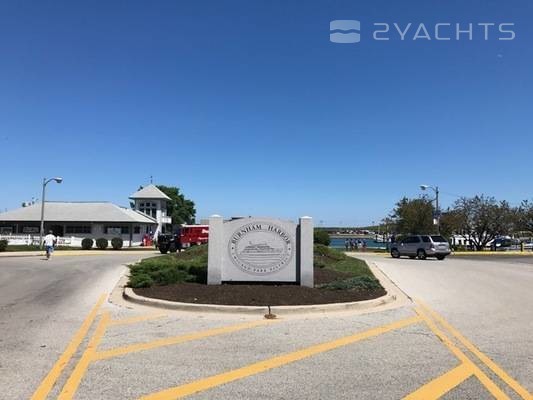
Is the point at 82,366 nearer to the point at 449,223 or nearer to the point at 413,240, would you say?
the point at 413,240

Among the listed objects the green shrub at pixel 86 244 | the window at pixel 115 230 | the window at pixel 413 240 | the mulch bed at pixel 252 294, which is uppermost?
the window at pixel 115 230

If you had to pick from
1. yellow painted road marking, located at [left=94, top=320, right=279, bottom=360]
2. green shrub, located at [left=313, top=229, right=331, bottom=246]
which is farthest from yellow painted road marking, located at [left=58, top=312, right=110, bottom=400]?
green shrub, located at [left=313, top=229, right=331, bottom=246]

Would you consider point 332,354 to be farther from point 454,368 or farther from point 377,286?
point 377,286

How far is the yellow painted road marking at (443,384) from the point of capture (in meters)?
5.16

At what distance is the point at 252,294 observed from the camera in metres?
11.3

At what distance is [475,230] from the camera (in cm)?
6050

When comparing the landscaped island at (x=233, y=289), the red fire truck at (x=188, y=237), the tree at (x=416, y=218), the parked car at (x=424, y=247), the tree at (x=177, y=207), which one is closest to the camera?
the landscaped island at (x=233, y=289)

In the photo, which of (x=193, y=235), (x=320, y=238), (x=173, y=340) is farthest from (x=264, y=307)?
(x=193, y=235)

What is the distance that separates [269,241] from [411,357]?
22.0 ft

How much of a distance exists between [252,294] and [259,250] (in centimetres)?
186

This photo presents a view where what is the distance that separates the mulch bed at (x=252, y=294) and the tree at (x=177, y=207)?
93982 millimetres

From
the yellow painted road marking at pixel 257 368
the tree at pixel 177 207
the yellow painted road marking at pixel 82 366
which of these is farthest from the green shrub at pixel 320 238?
the tree at pixel 177 207

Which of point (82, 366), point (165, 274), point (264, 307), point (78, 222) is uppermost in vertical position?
point (78, 222)

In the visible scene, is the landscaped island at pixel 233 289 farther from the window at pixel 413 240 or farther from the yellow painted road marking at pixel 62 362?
the window at pixel 413 240
